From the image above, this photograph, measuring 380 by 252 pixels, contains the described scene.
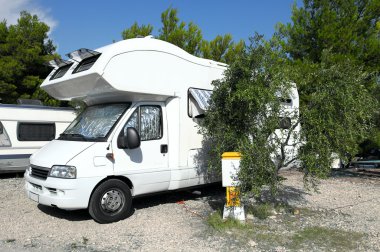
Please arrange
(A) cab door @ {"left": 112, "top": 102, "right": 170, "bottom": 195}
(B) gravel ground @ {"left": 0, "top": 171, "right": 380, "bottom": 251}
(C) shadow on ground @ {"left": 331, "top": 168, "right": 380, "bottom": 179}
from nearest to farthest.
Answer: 1. (B) gravel ground @ {"left": 0, "top": 171, "right": 380, "bottom": 251}
2. (A) cab door @ {"left": 112, "top": 102, "right": 170, "bottom": 195}
3. (C) shadow on ground @ {"left": 331, "top": 168, "right": 380, "bottom": 179}

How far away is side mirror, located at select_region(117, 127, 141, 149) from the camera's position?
247 inches

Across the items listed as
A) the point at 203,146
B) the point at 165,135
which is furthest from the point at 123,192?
the point at 203,146

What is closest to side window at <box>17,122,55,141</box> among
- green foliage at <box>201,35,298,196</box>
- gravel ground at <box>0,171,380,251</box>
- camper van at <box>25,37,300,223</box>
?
gravel ground at <box>0,171,380,251</box>

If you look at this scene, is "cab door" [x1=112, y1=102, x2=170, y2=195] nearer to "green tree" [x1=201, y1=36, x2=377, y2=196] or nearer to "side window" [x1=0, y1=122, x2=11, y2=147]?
"green tree" [x1=201, y1=36, x2=377, y2=196]

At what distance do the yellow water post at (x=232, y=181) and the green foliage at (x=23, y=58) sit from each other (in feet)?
43.8

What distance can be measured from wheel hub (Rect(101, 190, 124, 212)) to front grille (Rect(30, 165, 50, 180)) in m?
0.99

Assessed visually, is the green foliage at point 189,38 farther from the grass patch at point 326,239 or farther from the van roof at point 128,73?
the grass patch at point 326,239

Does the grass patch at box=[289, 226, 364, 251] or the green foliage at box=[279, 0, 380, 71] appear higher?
the green foliage at box=[279, 0, 380, 71]

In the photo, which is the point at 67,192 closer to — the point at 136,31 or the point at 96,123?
the point at 96,123

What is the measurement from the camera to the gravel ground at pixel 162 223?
5.41 metres

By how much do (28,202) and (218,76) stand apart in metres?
4.60

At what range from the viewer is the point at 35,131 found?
1205cm

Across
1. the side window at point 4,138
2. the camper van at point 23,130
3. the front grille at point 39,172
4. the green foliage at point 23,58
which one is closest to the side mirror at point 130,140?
the front grille at point 39,172

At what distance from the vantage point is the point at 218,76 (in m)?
8.05
